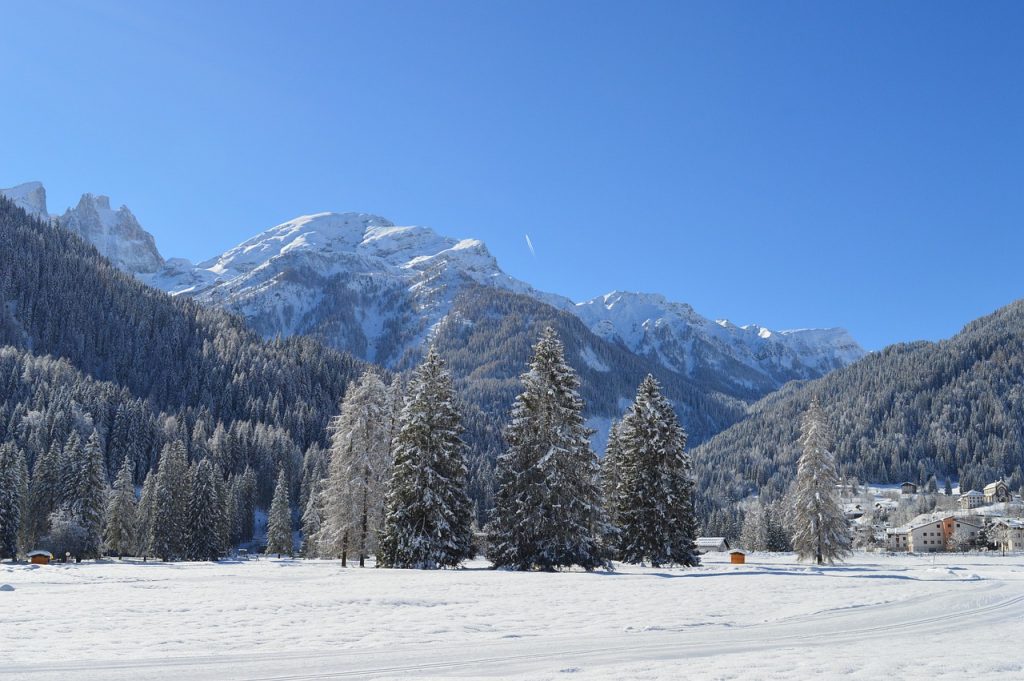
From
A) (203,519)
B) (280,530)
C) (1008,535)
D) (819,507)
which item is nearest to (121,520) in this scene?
(203,519)

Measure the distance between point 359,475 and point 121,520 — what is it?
2083 inches

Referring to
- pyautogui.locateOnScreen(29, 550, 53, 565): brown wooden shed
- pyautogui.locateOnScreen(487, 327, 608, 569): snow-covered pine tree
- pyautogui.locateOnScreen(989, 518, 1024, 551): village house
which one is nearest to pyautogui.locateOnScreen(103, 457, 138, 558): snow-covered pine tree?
pyautogui.locateOnScreen(29, 550, 53, 565): brown wooden shed

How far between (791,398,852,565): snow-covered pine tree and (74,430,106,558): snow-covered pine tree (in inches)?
2566

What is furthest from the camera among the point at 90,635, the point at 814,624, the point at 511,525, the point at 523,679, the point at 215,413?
the point at 215,413

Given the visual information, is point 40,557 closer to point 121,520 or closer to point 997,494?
point 121,520

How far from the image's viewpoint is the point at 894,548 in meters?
134

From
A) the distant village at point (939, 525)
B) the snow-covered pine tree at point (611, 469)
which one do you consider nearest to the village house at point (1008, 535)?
the distant village at point (939, 525)

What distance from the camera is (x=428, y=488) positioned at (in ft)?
129

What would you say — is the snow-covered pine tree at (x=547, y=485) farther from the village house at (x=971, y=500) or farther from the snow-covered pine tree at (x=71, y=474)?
the village house at (x=971, y=500)

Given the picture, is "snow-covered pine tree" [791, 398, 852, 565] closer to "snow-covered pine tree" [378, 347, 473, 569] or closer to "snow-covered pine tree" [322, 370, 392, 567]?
"snow-covered pine tree" [378, 347, 473, 569]

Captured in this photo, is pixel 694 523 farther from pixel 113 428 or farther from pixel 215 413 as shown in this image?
pixel 215 413

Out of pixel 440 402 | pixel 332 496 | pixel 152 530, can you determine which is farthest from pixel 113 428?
pixel 440 402

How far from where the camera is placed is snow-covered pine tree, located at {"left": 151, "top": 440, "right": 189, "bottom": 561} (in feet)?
252

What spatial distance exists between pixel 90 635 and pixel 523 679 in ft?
31.4
